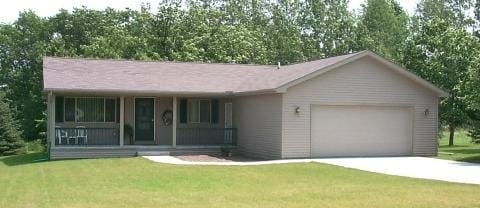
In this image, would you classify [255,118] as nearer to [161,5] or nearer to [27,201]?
[27,201]

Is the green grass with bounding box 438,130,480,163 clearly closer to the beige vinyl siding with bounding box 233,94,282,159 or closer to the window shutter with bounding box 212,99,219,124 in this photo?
the beige vinyl siding with bounding box 233,94,282,159

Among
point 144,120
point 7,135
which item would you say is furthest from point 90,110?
point 7,135

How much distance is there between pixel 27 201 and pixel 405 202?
688 cm

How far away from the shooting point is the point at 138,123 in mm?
24781

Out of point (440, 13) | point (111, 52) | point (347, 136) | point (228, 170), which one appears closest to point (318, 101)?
point (347, 136)

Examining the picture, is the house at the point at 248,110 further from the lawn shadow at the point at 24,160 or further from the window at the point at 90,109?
the lawn shadow at the point at 24,160

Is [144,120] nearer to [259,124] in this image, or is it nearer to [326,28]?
[259,124]

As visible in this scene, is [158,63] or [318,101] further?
[158,63]

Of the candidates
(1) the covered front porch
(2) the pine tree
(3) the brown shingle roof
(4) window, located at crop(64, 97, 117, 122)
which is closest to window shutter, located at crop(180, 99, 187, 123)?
(1) the covered front porch

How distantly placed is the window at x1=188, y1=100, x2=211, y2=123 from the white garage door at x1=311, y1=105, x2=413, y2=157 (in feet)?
17.9

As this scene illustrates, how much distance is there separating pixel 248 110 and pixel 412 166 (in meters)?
7.36

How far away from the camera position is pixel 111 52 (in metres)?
39.0

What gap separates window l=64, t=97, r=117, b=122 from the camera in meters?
24.0

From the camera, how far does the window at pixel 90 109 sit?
943 inches
